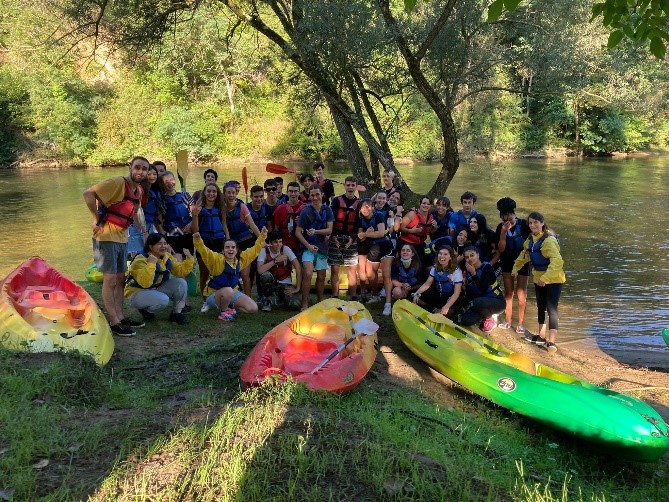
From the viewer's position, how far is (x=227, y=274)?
6238mm

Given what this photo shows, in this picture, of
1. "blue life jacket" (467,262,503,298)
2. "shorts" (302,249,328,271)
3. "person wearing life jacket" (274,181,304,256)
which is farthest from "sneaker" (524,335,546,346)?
"person wearing life jacket" (274,181,304,256)

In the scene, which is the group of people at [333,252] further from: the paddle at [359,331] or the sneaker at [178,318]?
the paddle at [359,331]

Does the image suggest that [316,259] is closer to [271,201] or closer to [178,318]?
[271,201]

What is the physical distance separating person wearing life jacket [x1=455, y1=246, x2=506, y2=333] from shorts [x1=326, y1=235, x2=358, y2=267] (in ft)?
4.44

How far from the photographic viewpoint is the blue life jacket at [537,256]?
6.15m

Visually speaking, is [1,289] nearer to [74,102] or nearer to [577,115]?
[74,102]

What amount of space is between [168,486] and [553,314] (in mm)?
4993

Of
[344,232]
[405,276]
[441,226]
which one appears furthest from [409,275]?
[344,232]

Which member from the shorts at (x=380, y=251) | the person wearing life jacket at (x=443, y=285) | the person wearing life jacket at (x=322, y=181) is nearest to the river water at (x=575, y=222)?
the person wearing life jacket at (x=443, y=285)

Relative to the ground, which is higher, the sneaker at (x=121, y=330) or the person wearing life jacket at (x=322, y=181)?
the person wearing life jacket at (x=322, y=181)

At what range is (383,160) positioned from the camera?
35.0ft

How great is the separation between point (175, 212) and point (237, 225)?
740 mm

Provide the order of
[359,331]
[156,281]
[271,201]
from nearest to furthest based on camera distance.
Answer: [359,331]
[156,281]
[271,201]

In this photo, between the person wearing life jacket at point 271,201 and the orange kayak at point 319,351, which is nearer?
the orange kayak at point 319,351
